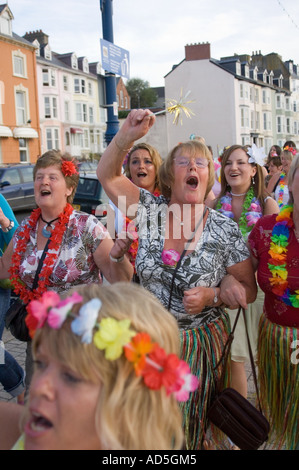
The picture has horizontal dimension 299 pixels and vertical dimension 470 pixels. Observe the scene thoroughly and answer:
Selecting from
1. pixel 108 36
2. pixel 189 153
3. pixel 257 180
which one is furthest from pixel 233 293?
pixel 108 36

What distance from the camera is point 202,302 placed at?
2307 mm

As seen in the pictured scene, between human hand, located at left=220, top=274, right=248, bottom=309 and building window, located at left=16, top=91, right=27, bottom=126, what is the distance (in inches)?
1213

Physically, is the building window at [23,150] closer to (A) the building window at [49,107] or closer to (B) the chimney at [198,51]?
(A) the building window at [49,107]

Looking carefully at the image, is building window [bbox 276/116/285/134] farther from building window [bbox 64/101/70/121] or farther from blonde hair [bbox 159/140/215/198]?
blonde hair [bbox 159/140/215/198]

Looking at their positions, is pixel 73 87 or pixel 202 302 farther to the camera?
pixel 73 87

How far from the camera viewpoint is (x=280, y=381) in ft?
8.59

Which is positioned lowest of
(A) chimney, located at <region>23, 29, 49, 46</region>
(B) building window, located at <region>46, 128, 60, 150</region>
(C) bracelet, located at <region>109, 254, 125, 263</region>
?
(C) bracelet, located at <region>109, 254, 125, 263</region>

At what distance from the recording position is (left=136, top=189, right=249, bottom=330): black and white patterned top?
7.91 ft

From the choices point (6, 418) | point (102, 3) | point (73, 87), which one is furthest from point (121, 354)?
point (73, 87)

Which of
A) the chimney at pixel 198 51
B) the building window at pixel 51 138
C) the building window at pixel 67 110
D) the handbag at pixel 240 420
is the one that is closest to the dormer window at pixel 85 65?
the building window at pixel 67 110

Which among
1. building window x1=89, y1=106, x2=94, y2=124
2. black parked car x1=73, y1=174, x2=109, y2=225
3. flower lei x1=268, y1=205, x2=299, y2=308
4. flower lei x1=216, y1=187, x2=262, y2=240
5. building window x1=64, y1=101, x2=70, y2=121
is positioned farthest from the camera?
building window x1=89, y1=106, x2=94, y2=124

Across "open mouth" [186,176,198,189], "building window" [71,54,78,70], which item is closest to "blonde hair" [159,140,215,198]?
"open mouth" [186,176,198,189]
